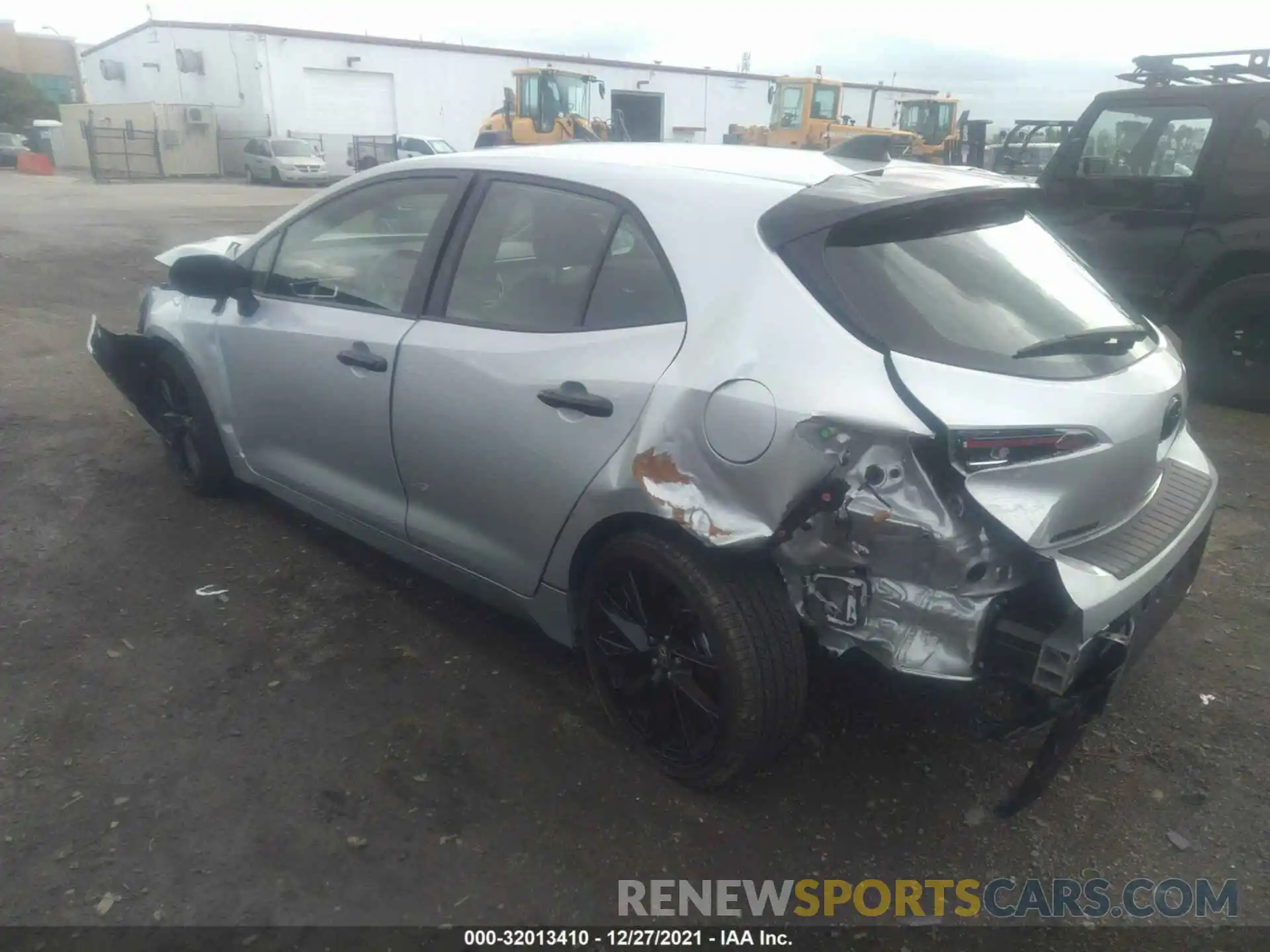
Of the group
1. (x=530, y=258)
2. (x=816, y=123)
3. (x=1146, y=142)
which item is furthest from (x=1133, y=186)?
(x=816, y=123)

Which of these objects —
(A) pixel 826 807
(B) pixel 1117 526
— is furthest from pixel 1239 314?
(A) pixel 826 807

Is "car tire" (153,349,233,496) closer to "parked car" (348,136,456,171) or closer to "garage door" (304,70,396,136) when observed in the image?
"parked car" (348,136,456,171)

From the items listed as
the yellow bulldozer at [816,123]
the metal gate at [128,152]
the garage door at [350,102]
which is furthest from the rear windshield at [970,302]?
the garage door at [350,102]

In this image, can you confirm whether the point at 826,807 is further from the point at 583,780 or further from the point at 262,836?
the point at 262,836

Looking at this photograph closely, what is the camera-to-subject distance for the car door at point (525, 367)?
2.54m

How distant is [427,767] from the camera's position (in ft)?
8.91

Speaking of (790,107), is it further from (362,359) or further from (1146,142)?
(362,359)

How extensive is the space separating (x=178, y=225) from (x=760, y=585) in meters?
14.4

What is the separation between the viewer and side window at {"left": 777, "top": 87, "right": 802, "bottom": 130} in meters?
21.8

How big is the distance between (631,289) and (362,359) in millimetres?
1075

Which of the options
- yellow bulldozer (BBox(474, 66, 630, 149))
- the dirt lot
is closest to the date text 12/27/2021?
the dirt lot

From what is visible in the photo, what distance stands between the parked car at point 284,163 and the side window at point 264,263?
25.9 metres

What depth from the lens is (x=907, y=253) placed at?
2.40 metres

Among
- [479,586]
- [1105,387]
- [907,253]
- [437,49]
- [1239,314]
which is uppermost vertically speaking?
[437,49]
